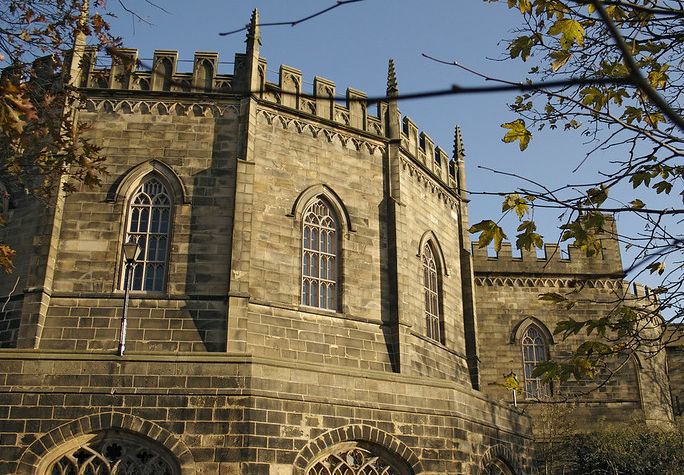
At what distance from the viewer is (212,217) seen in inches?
646

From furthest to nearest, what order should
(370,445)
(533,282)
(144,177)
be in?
(533,282), (144,177), (370,445)

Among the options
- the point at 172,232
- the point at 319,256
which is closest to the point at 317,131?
the point at 319,256

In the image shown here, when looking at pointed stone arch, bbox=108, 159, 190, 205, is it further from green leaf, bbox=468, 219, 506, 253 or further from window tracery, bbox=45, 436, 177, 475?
green leaf, bbox=468, 219, 506, 253

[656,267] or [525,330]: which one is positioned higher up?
[525,330]

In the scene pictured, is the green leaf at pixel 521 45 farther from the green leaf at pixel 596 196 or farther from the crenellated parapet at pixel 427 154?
the crenellated parapet at pixel 427 154

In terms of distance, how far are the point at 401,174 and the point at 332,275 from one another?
3683mm

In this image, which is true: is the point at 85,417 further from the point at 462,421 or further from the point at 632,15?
the point at 632,15

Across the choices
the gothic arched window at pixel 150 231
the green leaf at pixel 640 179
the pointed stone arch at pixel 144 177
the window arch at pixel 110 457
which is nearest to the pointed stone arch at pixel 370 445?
the window arch at pixel 110 457

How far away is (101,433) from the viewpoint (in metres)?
12.8

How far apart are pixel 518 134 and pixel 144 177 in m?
11.4

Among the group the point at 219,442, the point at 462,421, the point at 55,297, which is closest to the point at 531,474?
the point at 462,421

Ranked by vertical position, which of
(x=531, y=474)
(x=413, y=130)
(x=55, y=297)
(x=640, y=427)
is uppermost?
(x=413, y=130)

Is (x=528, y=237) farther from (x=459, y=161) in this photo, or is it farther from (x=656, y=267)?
(x=459, y=161)

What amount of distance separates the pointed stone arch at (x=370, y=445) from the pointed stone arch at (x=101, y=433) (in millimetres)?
2483
